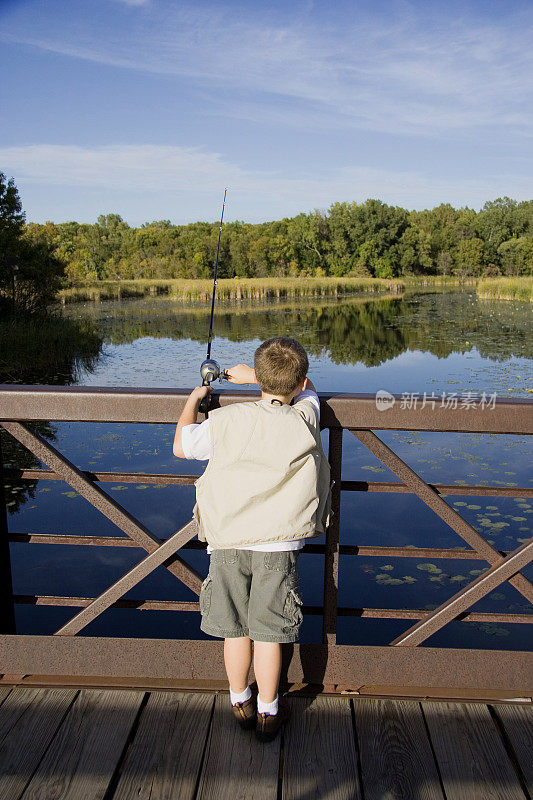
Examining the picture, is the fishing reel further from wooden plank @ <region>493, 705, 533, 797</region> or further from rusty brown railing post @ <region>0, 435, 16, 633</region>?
wooden plank @ <region>493, 705, 533, 797</region>

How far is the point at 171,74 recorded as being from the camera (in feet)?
113

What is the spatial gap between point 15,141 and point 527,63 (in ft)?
134

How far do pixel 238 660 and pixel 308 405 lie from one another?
70cm

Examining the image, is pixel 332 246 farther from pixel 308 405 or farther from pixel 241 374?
pixel 308 405

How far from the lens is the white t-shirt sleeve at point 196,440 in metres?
1.74

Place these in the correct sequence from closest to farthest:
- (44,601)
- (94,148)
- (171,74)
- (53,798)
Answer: (53,798), (44,601), (171,74), (94,148)

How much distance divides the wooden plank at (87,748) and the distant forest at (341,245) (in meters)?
58.7

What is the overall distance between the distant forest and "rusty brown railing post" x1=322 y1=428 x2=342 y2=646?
5851cm

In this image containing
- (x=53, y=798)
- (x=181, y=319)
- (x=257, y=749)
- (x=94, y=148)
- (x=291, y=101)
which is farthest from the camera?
(x=94, y=148)

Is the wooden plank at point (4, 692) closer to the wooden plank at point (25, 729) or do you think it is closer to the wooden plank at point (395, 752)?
the wooden plank at point (25, 729)

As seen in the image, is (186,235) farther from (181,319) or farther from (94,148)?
(181,319)

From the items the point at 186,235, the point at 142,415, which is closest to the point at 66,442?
the point at 142,415

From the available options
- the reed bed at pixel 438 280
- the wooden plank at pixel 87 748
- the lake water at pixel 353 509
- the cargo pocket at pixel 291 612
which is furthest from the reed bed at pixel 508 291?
the wooden plank at pixel 87 748

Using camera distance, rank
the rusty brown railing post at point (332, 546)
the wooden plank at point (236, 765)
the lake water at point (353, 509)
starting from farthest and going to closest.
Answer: the lake water at point (353, 509), the rusty brown railing post at point (332, 546), the wooden plank at point (236, 765)
